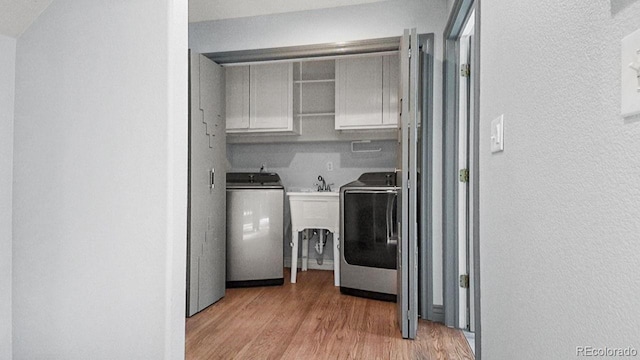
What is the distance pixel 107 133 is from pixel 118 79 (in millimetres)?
200

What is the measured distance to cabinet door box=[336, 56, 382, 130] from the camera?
338 cm

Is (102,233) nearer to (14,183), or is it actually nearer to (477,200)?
(14,183)

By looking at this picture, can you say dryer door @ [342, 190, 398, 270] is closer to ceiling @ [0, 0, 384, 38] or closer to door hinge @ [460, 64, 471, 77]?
door hinge @ [460, 64, 471, 77]

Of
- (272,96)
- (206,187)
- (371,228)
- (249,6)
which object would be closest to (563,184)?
(371,228)

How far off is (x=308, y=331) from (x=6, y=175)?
1.75 meters

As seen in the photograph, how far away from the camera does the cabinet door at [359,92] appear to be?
338 centimetres

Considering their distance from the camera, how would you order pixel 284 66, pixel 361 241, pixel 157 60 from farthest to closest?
pixel 284 66, pixel 361 241, pixel 157 60

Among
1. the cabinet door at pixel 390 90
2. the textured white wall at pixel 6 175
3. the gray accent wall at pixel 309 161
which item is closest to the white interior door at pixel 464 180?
the cabinet door at pixel 390 90

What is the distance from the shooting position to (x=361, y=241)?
2.85 m

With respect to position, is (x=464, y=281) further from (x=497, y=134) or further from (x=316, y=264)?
(x=316, y=264)

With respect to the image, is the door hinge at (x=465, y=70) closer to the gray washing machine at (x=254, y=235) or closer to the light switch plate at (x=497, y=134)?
the light switch plate at (x=497, y=134)

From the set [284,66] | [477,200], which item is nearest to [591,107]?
[477,200]

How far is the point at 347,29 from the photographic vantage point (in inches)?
101

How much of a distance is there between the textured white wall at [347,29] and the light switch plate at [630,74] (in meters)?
1.91
